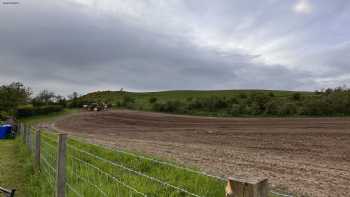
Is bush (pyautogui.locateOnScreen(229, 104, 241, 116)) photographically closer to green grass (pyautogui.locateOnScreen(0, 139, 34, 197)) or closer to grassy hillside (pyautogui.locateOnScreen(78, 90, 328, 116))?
grassy hillside (pyautogui.locateOnScreen(78, 90, 328, 116))

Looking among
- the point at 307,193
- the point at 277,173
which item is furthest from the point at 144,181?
the point at 277,173

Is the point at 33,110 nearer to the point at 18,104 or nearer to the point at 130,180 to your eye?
the point at 18,104

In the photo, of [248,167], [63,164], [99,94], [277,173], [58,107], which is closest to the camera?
[63,164]

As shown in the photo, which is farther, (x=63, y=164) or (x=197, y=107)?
(x=197, y=107)

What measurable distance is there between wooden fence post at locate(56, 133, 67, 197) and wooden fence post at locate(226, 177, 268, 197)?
11.4 ft

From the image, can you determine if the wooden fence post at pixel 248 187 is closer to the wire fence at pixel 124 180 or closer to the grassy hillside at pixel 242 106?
the wire fence at pixel 124 180

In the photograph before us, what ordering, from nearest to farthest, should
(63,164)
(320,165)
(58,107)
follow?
(63,164) → (320,165) → (58,107)

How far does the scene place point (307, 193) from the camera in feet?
26.3

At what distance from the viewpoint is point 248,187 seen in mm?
1839

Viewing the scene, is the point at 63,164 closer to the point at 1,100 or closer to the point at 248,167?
the point at 248,167

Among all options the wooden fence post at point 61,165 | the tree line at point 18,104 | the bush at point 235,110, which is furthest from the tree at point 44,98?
the wooden fence post at point 61,165

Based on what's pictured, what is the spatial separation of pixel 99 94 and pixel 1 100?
4109 cm

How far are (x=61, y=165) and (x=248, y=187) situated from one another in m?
3.68

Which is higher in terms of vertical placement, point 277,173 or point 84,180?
point 84,180
